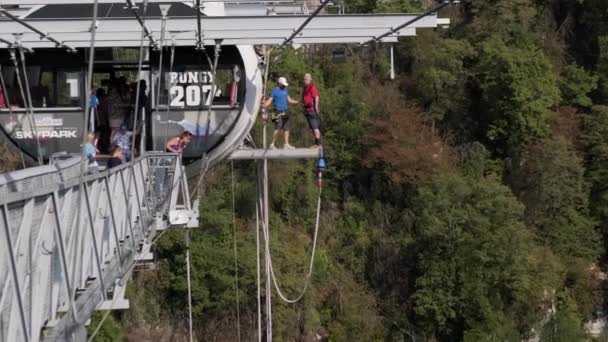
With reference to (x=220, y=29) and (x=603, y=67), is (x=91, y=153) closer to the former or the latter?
(x=220, y=29)

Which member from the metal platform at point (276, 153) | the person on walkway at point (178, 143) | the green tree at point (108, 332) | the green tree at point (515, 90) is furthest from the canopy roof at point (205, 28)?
the green tree at point (515, 90)

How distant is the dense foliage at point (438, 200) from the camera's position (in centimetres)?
2939

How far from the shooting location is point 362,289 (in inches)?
1206

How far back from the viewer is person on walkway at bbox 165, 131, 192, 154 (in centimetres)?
1244

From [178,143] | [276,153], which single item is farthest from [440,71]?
[178,143]

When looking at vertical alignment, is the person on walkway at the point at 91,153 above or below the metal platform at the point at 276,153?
above

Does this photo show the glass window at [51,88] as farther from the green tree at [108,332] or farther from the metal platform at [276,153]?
the green tree at [108,332]

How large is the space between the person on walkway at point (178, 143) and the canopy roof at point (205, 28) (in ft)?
3.30

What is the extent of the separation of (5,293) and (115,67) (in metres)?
8.01

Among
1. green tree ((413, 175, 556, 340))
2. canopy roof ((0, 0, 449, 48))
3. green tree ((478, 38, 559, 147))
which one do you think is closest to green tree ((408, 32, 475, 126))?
green tree ((478, 38, 559, 147))

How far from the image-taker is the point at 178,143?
40.8 feet

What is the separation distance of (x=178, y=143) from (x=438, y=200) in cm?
1886

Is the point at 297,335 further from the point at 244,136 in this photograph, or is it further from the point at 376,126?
the point at 244,136

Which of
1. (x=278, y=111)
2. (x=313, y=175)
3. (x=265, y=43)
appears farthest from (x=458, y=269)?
(x=265, y=43)
